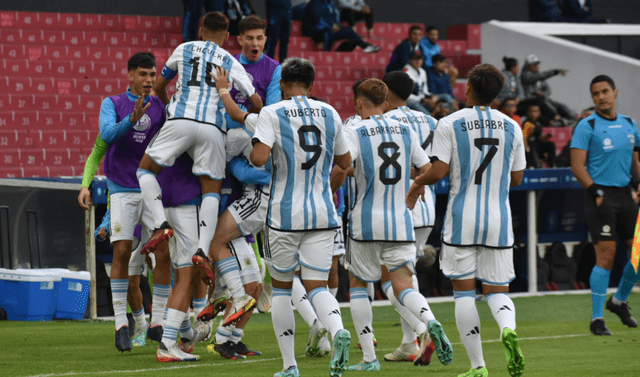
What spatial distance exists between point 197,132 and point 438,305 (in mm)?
5696

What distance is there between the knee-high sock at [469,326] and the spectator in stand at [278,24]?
1050 centimetres

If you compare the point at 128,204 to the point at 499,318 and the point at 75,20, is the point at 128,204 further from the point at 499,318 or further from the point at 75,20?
the point at 75,20

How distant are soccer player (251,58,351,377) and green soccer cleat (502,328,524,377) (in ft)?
3.04

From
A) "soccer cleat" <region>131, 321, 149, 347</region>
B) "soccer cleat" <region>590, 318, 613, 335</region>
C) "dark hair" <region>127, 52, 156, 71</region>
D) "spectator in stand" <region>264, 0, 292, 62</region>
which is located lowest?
"soccer cleat" <region>590, 318, 613, 335</region>

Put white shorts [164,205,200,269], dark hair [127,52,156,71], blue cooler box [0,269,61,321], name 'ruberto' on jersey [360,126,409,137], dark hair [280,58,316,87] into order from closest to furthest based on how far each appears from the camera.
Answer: dark hair [280,58,316,87]
name 'ruberto' on jersey [360,126,409,137]
white shorts [164,205,200,269]
dark hair [127,52,156,71]
blue cooler box [0,269,61,321]

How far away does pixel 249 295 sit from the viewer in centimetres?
688

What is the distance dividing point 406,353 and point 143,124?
99.9 inches

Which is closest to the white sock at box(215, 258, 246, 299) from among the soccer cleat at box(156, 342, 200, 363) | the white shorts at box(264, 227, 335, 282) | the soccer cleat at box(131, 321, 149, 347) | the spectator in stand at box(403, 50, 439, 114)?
the soccer cleat at box(156, 342, 200, 363)

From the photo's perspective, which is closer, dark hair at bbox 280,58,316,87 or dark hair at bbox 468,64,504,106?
dark hair at bbox 468,64,504,106

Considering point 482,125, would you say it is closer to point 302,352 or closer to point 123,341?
point 302,352

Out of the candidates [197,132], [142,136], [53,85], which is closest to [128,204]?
[142,136]

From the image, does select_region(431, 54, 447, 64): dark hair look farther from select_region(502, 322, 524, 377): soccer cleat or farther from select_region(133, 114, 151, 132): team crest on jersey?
select_region(502, 322, 524, 377): soccer cleat

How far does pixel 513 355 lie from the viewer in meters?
5.25

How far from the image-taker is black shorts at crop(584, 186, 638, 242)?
8312 mm
